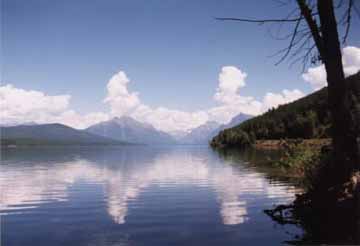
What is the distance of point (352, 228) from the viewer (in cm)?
1323

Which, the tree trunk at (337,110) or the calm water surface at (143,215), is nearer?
the calm water surface at (143,215)

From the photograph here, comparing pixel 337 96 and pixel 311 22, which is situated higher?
pixel 311 22

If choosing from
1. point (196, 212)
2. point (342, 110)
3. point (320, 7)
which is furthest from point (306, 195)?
point (320, 7)

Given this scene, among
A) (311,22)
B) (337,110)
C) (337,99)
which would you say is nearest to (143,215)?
(337,110)

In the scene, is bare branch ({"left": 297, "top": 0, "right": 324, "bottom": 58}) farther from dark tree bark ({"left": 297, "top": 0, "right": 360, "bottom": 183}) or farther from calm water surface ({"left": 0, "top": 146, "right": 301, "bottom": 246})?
calm water surface ({"left": 0, "top": 146, "right": 301, "bottom": 246})

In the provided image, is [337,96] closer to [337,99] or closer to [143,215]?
[337,99]

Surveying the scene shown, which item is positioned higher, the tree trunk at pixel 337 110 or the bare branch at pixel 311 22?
the bare branch at pixel 311 22

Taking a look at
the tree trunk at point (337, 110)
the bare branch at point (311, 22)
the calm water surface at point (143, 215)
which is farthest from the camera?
the bare branch at point (311, 22)

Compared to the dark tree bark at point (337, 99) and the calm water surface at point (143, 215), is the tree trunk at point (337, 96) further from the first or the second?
the calm water surface at point (143, 215)

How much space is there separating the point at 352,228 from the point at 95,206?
14.3 m

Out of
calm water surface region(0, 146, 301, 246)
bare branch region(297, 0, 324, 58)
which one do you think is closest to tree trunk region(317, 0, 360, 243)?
bare branch region(297, 0, 324, 58)

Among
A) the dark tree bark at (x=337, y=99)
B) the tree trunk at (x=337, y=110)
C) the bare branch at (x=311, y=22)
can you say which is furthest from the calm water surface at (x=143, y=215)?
the bare branch at (x=311, y=22)

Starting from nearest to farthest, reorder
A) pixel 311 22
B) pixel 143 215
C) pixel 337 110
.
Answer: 1. pixel 337 110
2. pixel 311 22
3. pixel 143 215

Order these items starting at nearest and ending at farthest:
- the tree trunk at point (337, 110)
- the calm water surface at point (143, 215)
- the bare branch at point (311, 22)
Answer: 1. the calm water surface at point (143, 215)
2. the tree trunk at point (337, 110)
3. the bare branch at point (311, 22)
